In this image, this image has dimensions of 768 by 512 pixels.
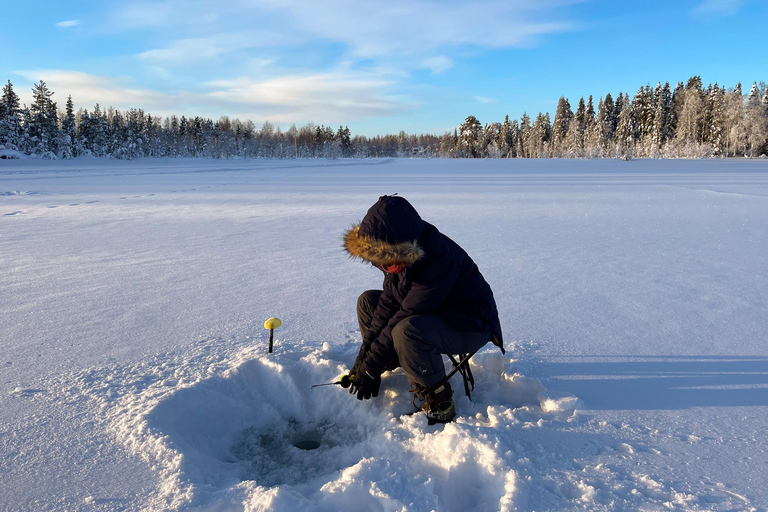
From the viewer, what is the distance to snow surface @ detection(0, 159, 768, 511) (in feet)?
5.41

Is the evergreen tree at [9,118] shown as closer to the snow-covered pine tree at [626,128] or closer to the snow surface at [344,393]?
the snow surface at [344,393]

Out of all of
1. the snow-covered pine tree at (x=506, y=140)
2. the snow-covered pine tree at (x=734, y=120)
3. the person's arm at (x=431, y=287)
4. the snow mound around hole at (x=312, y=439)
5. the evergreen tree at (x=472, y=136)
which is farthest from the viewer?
the snow-covered pine tree at (x=506, y=140)

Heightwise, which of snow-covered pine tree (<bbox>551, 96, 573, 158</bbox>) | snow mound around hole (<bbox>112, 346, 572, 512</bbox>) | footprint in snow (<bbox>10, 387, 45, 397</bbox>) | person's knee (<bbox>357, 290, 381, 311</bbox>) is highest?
snow-covered pine tree (<bbox>551, 96, 573, 158</bbox>)

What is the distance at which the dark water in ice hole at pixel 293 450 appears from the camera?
1.88 m

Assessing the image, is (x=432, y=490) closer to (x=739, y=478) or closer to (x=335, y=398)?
(x=335, y=398)

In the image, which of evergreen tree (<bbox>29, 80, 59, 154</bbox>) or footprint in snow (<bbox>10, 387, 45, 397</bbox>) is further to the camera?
evergreen tree (<bbox>29, 80, 59, 154</bbox>)

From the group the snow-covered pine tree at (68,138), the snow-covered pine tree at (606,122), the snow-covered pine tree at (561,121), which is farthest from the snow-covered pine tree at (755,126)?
the snow-covered pine tree at (68,138)

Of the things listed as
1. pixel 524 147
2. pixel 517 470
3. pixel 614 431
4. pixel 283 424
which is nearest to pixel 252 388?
pixel 283 424

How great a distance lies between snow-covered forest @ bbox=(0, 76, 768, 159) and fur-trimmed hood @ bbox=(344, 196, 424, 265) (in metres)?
46.7

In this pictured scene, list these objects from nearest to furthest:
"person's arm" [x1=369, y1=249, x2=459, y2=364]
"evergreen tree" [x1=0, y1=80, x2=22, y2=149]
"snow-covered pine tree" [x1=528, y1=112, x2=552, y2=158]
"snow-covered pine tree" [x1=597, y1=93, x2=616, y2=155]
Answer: "person's arm" [x1=369, y1=249, x2=459, y2=364] → "evergreen tree" [x1=0, y1=80, x2=22, y2=149] → "snow-covered pine tree" [x1=597, y1=93, x2=616, y2=155] → "snow-covered pine tree" [x1=528, y1=112, x2=552, y2=158]

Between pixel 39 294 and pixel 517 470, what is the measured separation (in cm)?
378

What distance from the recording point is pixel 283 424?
2.27 m

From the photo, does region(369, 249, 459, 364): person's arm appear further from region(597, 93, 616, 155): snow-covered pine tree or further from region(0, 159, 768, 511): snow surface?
region(597, 93, 616, 155): snow-covered pine tree

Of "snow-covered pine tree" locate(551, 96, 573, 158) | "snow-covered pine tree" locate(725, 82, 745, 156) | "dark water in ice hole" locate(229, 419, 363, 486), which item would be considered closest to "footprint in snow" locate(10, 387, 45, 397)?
"dark water in ice hole" locate(229, 419, 363, 486)
